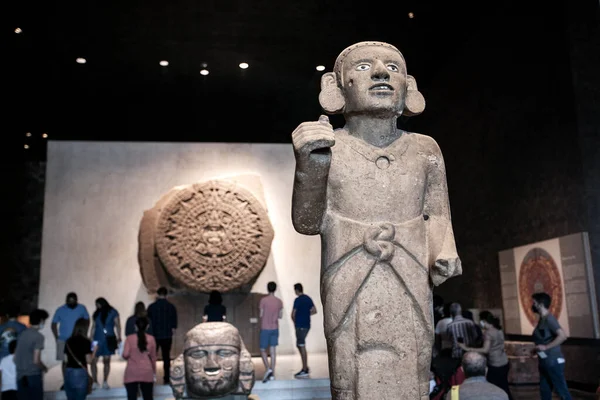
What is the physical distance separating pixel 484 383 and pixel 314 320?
25.6 ft

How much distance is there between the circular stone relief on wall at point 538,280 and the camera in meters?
9.43

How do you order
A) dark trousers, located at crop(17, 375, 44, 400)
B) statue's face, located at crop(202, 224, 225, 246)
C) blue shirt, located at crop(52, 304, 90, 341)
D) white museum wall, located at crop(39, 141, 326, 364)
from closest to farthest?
dark trousers, located at crop(17, 375, 44, 400) → blue shirt, located at crop(52, 304, 90, 341) → statue's face, located at crop(202, 224, 225, 246) → white museum wall, located at crop(39, 141, 326, 364)

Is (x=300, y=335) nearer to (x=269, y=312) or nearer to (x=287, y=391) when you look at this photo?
(x=269, y=312)

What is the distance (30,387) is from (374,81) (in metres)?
6.38

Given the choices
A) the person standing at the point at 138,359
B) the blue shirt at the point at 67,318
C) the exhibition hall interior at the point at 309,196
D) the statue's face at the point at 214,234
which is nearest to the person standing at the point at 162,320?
the exhibition hall interior at the point at 309,196

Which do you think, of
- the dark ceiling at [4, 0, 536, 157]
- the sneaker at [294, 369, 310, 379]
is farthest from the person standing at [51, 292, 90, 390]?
the dark ceiling at [4, 0, 536, 157]

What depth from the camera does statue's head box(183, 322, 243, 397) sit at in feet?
17.0

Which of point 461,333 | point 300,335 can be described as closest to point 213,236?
point 300,335

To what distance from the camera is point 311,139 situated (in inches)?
121

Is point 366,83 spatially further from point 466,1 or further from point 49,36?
point 49,36

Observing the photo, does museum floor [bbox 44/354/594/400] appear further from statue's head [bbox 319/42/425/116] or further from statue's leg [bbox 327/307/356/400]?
statue's head [bbox 319/42/425/116]

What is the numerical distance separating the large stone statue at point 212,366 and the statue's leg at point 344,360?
7.23ft

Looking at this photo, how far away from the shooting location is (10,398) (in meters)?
6.87

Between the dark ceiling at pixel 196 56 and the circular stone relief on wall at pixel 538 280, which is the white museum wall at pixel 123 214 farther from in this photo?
the circular stone relief on wall at pixel 538 280
